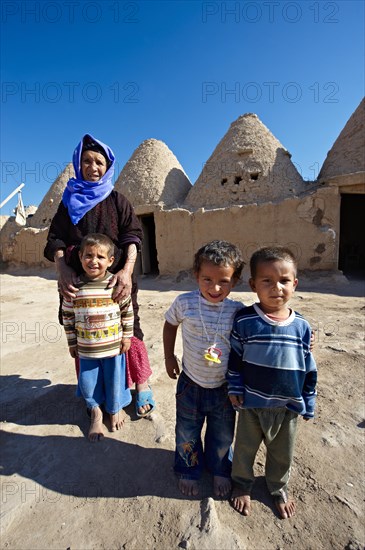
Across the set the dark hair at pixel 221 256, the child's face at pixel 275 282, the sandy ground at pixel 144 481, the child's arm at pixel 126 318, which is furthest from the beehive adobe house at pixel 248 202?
the child's face at pixel 275 282

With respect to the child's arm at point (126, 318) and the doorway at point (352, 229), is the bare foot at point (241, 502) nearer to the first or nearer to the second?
the child's arm at point (126, 318)

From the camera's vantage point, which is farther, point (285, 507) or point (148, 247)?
point (148, 247)

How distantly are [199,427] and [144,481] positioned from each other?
39 cm

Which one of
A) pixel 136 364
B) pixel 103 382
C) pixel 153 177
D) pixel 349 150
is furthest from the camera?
pixel 153 177

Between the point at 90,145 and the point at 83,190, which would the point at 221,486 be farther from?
the point at 90,145

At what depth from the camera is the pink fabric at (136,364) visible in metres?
1.98

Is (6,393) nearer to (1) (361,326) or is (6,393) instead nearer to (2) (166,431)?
(2) (166,431)

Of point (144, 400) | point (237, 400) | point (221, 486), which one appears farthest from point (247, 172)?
point (221, 486)

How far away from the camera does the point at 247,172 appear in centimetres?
873

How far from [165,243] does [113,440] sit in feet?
22.4

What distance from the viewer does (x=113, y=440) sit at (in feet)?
5.59

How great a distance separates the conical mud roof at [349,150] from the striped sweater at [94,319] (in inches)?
317

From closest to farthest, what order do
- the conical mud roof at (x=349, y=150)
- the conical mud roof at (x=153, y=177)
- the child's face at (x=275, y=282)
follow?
the child's face at (x=275, y=282), the conical mud roof at (x=349, y=150), the conical mud roof at (x=153, y=177)

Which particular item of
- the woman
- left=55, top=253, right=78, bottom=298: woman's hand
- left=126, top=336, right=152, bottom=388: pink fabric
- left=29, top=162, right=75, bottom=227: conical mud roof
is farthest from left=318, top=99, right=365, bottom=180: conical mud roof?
left=29, top=162, right=75, bottom=227: conical mud roof
